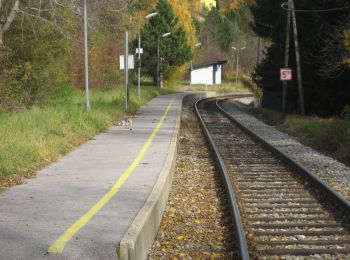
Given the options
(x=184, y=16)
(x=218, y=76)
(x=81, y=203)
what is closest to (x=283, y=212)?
(x=81, y=203)

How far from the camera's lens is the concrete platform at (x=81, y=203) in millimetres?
5477

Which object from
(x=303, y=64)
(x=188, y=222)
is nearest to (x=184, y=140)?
(x=188, y=222)

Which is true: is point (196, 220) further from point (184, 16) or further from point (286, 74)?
point (184, 16)

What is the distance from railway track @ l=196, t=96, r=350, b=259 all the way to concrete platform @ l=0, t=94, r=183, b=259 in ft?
4.84

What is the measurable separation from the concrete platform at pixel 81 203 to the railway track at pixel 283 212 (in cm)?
147

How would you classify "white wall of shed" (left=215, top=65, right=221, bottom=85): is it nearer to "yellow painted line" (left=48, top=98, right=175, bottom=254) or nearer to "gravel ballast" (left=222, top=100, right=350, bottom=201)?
"gravel ballast" (left=222, top=100, right=350, bottom=201)

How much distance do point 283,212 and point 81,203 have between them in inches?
126

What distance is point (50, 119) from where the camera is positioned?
52.5ft

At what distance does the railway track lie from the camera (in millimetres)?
6520

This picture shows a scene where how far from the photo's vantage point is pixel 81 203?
752 cm

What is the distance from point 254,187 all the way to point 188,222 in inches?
111

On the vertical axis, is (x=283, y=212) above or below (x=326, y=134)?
below

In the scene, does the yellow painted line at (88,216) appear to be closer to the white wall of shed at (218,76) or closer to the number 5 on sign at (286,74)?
the number 5 on sign at (286,74)

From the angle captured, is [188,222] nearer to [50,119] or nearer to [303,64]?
[50,119]
